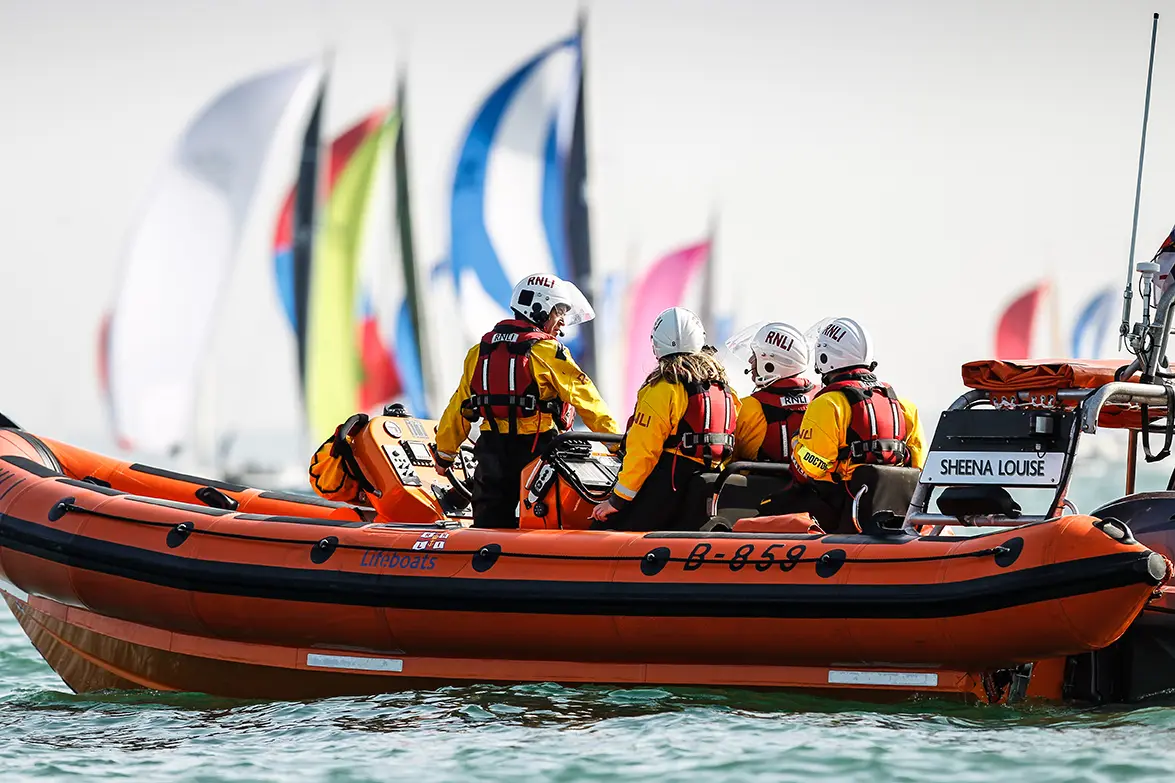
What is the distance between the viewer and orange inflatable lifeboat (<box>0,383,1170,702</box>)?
598cm

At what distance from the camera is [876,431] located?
263 inches

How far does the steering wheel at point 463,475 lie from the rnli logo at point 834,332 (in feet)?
6.02

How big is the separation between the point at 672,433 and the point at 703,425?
0.14 meters

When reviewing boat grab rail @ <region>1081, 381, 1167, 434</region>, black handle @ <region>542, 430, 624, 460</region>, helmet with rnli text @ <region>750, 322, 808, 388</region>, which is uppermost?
helmet with rnli text @ <region>750, 322, 808, 388</region>

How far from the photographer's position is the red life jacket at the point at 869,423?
6648 millimetres

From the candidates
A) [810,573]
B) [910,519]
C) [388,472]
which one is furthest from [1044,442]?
[388,472]

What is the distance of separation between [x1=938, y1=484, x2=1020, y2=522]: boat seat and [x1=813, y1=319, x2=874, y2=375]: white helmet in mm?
864

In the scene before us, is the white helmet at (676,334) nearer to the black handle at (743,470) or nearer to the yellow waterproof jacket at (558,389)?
the yellow waterproof jacket at (558,389)

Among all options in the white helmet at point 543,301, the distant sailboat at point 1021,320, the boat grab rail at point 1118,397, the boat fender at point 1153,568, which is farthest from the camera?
the distant sailboat at point 1021,320

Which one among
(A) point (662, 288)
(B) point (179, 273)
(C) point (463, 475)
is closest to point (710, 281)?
(A) point (662, 288)

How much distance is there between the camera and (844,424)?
6637mm

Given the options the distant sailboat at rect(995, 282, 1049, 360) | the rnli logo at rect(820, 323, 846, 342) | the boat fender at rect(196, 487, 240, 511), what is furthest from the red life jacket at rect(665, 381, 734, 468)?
the distant sailboat at rect(995, 282, 1049, 360)

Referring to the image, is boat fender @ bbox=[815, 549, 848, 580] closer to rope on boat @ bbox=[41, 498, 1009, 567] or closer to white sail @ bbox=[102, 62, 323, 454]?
rope on boat @ bbox=[41, 498, 1009, 567]

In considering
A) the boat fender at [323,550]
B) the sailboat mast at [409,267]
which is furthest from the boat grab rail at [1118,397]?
the sailboat mast at [409,267]
